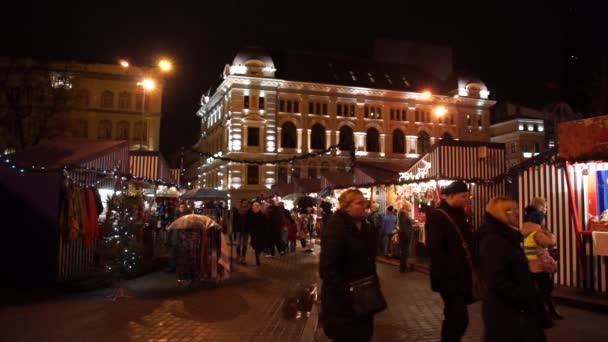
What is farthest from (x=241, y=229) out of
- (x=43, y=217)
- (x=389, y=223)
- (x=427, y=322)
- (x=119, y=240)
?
(x=427, y=322)

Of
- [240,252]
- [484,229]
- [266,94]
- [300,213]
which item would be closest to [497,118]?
[266,94]

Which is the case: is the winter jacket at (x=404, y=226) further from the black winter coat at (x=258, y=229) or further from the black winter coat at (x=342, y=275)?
the black winter coat at (x=342, y=275)

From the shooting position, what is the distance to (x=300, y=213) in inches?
933

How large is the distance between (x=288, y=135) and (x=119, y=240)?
45.8m

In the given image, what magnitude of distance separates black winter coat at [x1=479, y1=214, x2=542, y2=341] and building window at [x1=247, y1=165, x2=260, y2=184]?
4969cm

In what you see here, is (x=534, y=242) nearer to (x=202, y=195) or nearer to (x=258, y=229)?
(x=258, y=229)

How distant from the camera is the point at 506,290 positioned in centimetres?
424

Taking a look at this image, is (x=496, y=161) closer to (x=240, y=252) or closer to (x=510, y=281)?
(x=240, y=252)

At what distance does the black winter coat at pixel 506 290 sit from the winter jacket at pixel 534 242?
2513 millimetres

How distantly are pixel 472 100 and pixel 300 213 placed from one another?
4484cm

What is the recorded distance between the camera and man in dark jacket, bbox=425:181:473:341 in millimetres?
4949

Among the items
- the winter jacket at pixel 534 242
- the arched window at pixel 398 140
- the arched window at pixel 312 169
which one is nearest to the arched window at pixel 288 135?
the arched window at pixel 312 169

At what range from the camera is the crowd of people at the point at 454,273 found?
4.24 metres

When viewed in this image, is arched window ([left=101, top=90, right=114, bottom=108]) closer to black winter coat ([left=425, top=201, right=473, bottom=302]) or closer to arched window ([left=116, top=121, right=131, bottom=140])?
arched window ([left=116, top=121, right=131, bottom=140])
